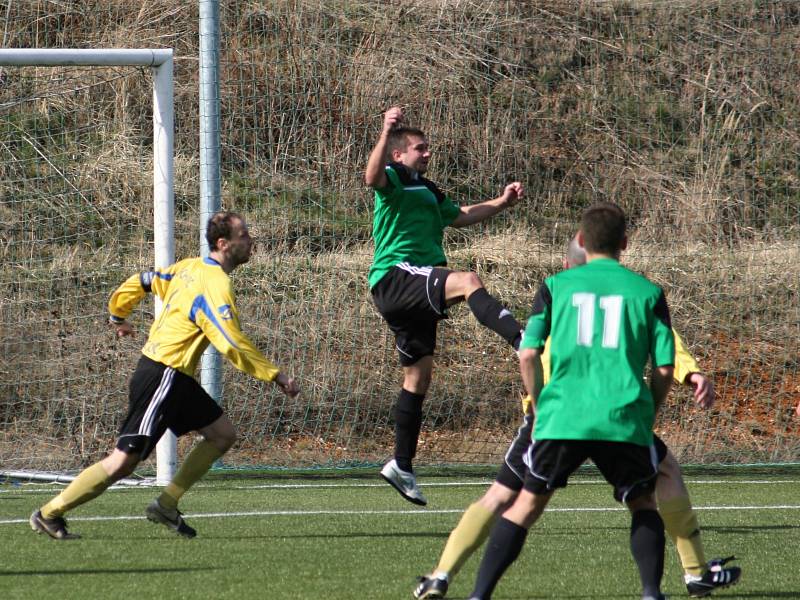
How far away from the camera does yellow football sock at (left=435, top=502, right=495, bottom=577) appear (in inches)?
194

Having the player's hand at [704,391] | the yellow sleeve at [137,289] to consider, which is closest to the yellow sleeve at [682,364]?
the player's hand at [704,391]

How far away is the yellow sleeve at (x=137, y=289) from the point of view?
682 centimetres

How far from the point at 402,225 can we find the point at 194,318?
1.58 meters

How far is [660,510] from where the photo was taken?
207 inches

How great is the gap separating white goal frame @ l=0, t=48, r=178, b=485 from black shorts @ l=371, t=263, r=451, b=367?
2896mm

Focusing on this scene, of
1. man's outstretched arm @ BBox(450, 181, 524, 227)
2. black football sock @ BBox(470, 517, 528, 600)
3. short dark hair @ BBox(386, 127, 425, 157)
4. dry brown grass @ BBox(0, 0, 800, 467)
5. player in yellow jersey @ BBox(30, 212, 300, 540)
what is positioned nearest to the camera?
black football sock @ BBox(470, 517, 528, 600)

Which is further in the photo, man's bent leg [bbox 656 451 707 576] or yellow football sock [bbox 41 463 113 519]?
yellow football sock [bbox 41 463 113 519]

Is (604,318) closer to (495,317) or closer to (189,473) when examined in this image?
(495,317)

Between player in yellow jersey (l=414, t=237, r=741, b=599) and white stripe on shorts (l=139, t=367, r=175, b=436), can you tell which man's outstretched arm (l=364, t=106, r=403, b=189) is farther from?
player in yellow jersey (l=414, t=237, r=741, b=599)

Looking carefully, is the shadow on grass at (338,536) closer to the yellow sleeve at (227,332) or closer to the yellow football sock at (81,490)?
the yellow football sock at (81,490)

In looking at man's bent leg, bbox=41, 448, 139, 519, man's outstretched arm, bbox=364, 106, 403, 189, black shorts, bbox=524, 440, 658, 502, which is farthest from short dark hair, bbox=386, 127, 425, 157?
black shorts, bbox=524, 440, 658, 502

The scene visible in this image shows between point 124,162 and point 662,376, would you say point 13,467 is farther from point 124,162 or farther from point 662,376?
point 662,376

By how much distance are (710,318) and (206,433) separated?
288 inches

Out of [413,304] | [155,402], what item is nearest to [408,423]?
[413,304]
